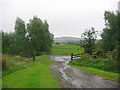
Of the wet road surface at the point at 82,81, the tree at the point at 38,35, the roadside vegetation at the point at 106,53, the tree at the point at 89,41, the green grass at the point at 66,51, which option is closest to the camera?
the wet road surface at the point at 82,81

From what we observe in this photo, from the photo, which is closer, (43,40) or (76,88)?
(76,88)

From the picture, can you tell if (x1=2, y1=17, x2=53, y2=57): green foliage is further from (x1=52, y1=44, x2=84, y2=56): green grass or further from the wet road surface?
the wet road surface

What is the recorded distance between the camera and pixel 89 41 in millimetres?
25422

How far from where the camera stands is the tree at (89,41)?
83.3 ft

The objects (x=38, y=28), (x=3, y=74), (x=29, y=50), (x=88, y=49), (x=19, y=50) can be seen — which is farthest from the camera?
(x=38, y=28)

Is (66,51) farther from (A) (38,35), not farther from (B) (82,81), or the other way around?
(B) (82,81)

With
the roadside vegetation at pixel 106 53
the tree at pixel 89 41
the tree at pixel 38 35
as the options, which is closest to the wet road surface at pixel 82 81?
the roadside vegetation at pixel 106 53

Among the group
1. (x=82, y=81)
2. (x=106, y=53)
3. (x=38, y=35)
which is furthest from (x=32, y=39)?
(x=82, y=81)

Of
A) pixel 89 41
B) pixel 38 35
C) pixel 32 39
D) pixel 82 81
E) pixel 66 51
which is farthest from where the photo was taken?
pixel 66 51

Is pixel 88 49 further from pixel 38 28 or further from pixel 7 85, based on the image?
pixel 38 28

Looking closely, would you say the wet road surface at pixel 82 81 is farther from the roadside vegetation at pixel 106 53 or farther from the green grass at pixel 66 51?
the green grass at pixel 66 51

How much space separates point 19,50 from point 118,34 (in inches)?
1165

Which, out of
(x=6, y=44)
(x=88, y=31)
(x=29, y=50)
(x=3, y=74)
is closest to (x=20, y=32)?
(x=6, y=44)

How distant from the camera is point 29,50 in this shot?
40812mm
